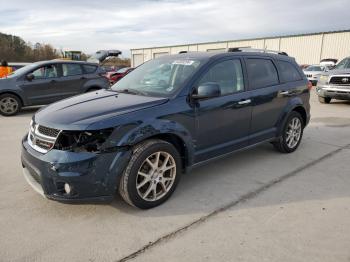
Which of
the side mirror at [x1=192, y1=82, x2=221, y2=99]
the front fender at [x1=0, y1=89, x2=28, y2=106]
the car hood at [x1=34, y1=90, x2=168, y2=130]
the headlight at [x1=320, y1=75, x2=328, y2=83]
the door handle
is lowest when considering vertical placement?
the front fender at [x1=0, y1=89, x2=28, y2=106]

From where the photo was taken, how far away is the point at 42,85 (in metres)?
9.46

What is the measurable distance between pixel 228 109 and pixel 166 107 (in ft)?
3.28

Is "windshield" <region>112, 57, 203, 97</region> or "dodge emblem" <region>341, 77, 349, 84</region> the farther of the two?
"dodge emblem" <region>341, 77, 349, 84</region>

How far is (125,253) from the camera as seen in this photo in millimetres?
2746

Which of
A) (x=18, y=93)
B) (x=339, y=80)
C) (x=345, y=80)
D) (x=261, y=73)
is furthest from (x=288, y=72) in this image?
(x=18, y=93)

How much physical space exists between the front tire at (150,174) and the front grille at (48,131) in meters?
0.77

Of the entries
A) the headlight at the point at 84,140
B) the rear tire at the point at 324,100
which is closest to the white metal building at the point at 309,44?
the rear tire at the point at 324,100

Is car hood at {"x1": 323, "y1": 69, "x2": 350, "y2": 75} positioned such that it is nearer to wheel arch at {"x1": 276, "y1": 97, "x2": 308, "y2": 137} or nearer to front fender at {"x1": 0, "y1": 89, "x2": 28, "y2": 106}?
wheel arch at {"x1": 276, "y1": 97, "x2": 308, "y2": 137}

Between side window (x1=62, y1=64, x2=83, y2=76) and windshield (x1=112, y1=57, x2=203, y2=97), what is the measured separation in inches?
234

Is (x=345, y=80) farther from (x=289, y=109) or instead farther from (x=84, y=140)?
(x=84, y=140)

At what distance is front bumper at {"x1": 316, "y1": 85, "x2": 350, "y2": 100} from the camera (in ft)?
→ 35.4

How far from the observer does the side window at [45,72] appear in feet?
31.0

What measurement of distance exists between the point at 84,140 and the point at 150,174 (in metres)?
0.80

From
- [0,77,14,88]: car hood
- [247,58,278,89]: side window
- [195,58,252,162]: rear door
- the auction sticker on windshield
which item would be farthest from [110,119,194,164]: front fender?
[0,77,14,88]: car hood
